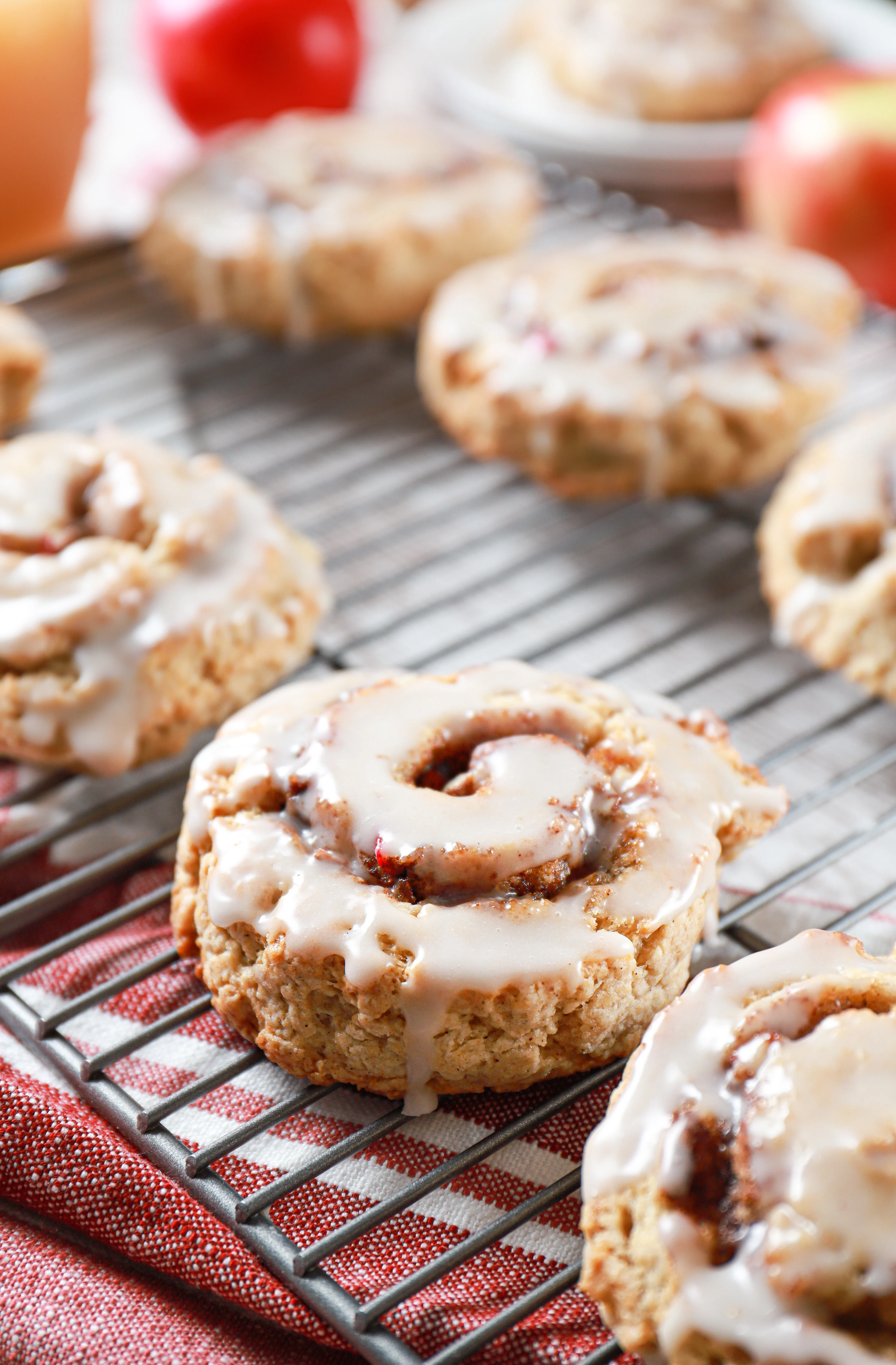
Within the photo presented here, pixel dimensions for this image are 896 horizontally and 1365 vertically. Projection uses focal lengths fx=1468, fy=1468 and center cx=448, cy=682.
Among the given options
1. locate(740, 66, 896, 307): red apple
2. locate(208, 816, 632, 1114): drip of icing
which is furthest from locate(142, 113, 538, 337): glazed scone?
locate(208, 816, 632, 1114): drip of icing

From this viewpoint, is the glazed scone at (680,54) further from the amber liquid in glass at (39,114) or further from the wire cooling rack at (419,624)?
the amber liquid in glass at (39,114)

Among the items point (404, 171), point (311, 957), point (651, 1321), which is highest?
point (404, 171)

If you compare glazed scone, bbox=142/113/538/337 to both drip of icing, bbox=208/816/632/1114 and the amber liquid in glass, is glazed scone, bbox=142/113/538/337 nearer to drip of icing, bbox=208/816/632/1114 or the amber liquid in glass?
the amber liquid in glass

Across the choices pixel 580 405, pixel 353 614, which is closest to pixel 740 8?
pixel 580 405

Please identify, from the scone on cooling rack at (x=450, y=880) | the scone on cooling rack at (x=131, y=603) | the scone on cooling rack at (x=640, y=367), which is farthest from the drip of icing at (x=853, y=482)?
the scone on cooling rack at (x=131, y=603)

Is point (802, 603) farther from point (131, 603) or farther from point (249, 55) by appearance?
point (249, 55)

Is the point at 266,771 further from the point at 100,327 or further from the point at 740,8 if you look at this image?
the point at 740,8
